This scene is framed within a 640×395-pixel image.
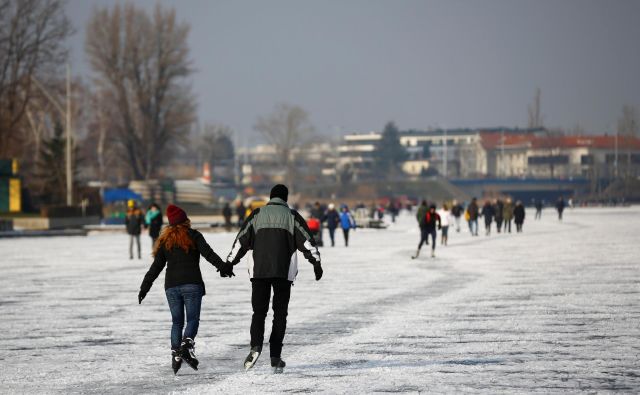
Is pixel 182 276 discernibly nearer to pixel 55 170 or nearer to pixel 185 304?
pixel 185 304

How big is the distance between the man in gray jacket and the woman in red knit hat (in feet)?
1.06

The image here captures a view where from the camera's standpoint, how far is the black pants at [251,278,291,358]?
1066 cm

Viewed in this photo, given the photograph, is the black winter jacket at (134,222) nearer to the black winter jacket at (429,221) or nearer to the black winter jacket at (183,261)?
the black winter jacket at (429,221)

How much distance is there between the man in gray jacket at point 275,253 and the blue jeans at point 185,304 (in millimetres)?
486

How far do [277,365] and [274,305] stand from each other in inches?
21.4

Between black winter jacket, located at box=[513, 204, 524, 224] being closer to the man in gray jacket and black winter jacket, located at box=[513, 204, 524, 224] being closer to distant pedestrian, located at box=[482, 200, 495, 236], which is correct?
distant pedestrian, located at box=[482, 200, 495, 236]

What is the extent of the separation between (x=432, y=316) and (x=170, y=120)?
60.7m

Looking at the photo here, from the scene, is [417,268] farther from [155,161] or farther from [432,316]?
[155,161]

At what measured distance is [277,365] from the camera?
35.5 ft

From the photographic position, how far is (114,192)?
228ft

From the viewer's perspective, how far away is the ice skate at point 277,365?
426 inches

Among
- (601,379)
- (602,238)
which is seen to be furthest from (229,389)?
(602,238)

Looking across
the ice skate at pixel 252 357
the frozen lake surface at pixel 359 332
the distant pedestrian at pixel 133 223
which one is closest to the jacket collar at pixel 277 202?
the ice skate at pixel 252 357

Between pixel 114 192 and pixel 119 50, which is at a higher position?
pixel 119 50
